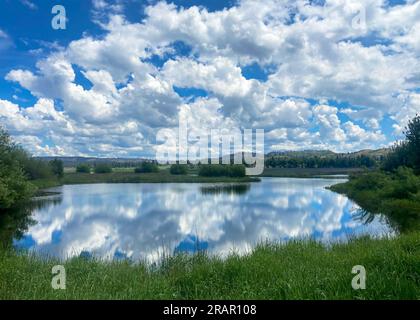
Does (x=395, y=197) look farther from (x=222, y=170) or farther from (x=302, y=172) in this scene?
Answer: (x=302, y=172)

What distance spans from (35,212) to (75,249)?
18.0 meters

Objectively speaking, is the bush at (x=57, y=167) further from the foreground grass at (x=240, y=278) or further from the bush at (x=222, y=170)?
the foreground grass at (x=240, y=278)

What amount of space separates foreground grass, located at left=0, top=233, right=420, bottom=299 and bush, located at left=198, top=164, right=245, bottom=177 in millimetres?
69777

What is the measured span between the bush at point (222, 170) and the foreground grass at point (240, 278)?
69.8 metres

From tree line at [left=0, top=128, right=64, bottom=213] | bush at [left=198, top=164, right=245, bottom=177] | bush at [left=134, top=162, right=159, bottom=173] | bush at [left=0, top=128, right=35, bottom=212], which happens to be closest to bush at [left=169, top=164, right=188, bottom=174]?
bush at [left=134, top=162, right=159, bottom=173]

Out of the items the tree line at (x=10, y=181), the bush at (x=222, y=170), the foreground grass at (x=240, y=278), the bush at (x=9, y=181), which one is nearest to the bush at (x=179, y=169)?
the bush at (x=222, y=170)

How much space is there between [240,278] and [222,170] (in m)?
75.1

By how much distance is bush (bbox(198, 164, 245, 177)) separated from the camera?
80250mm

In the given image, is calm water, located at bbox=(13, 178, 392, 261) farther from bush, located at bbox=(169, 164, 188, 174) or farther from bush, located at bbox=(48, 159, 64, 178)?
Result: bush, located at bbox=(169, 164, 188, 174)

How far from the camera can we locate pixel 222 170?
271ft

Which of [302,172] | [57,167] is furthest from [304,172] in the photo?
[57,167]

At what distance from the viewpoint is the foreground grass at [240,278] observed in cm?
609
